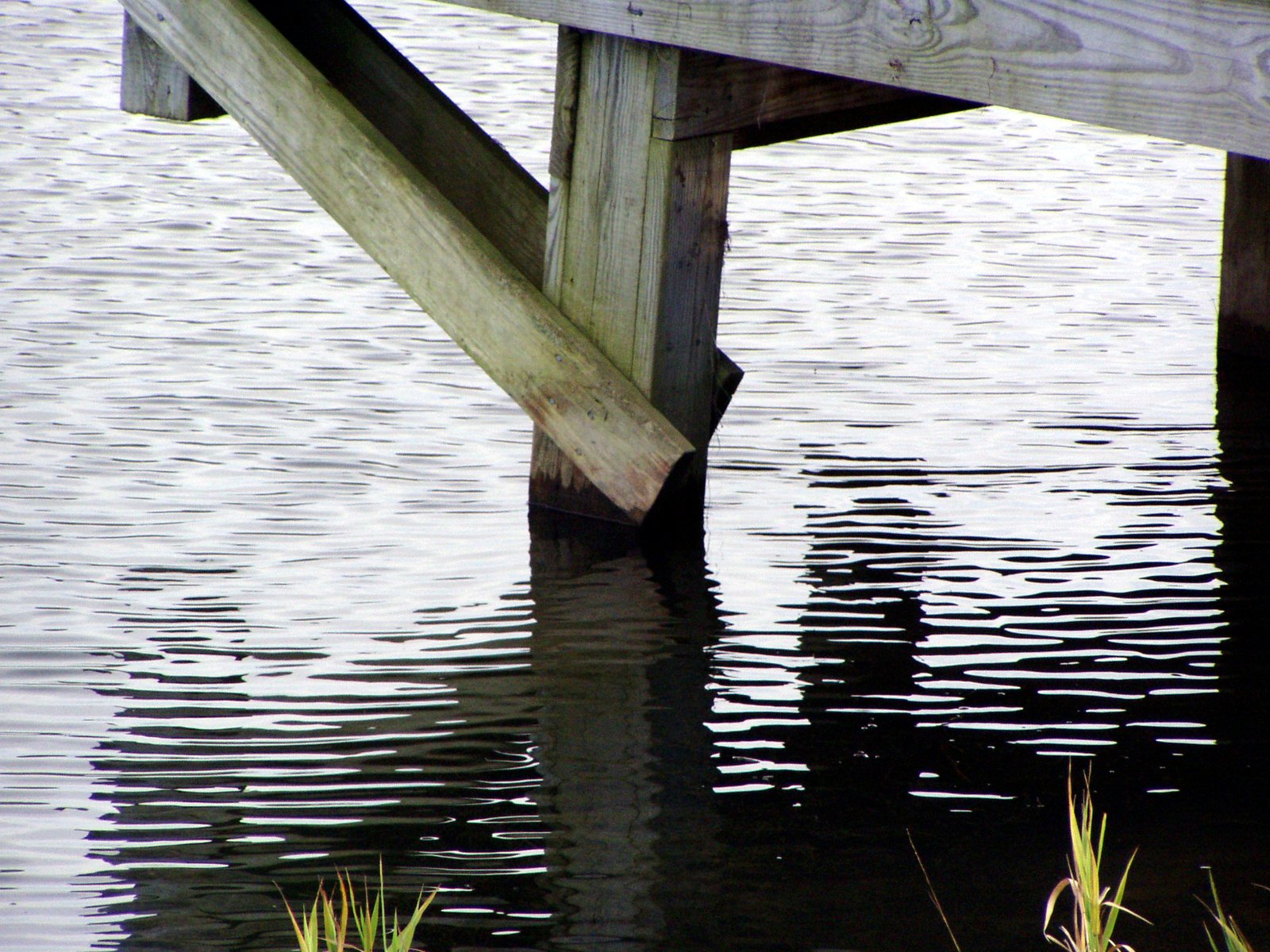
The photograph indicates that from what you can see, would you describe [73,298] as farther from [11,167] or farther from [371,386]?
[11,167]

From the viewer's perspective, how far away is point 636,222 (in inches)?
197

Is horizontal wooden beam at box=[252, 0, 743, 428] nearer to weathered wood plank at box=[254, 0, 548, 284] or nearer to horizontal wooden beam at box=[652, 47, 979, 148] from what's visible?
weathered wood plank at box=[254, 0, 548, 284]

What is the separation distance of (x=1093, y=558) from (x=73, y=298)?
4.47 meters

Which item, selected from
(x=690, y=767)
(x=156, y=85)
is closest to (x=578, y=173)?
(x=156, y=85)

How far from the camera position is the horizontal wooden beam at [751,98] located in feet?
15.8

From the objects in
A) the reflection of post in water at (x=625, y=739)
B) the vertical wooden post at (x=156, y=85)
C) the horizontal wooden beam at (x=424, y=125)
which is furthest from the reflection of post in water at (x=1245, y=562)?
the vertical wooden post at (x=156, y=85)

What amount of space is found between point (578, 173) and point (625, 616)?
4.07ft

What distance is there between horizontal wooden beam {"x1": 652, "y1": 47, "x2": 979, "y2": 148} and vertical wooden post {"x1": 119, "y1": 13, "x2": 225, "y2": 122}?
166 centimetres

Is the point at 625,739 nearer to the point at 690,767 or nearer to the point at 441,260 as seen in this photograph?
the point at 690,767

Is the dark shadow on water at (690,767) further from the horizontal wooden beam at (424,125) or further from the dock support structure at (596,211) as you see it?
the horizontal wooden beam at (424,125)

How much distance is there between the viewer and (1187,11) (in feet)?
11.5

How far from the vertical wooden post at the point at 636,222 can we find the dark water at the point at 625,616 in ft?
2.10

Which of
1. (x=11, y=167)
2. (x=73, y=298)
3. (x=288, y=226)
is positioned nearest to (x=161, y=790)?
(x=73, y=298)

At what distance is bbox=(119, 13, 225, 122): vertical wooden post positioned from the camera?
18.7 ft
